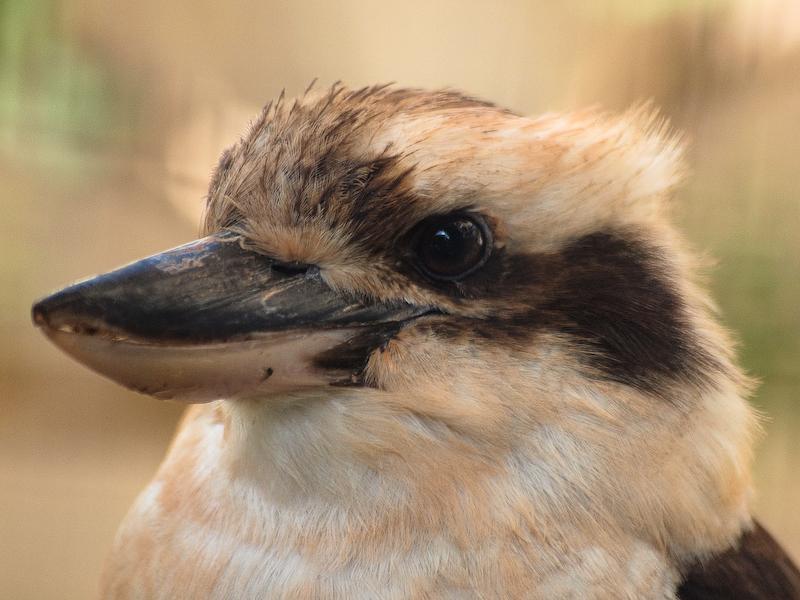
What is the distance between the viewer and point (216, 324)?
0.56 metres

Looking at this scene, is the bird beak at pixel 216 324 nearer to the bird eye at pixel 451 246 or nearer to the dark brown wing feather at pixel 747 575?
the bird eye at pixel 451 246

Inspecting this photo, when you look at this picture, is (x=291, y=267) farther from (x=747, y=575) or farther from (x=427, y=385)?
(x=747, y=575)

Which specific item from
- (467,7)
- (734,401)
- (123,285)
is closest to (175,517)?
(123,285)

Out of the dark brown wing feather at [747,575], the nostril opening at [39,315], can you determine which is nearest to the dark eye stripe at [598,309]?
the dark brown wing feather at [747,575]

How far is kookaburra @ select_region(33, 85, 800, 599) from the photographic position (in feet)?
1.94

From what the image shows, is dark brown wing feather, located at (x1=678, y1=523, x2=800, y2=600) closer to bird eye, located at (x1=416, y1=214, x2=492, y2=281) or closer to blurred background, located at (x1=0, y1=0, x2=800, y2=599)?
bird eye, located at (x1=416, y1=214, x2=492, y2=281)

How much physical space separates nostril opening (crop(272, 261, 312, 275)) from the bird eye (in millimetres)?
82

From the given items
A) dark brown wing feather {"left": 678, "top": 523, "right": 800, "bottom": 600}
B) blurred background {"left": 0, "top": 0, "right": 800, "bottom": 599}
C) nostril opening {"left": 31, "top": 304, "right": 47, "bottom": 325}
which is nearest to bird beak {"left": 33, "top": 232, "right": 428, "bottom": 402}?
nostril opening {"left": 31, "top": 304, "right": 47, "bottom": 325}

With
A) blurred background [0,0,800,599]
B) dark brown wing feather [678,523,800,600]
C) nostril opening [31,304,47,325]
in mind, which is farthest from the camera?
blurred background [0,0,800,599]

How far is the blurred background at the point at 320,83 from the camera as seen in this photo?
1685 millimetres

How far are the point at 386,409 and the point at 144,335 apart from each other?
0.55ft

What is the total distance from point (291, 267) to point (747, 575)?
438mm

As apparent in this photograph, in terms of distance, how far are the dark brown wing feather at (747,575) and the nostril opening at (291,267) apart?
1.21 ft

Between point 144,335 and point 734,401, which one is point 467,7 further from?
point 144,335
